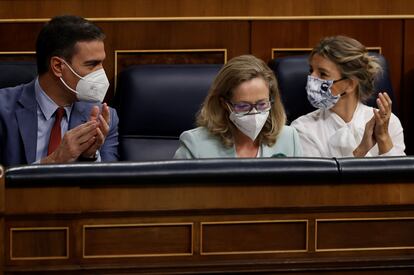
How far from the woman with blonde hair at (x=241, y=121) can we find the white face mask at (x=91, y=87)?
6.6 inches

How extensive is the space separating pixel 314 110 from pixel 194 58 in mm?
259

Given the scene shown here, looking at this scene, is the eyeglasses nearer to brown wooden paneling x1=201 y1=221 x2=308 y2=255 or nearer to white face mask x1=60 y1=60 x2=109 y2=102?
white face mask x1=60 y1=60 x2=109 y2=102

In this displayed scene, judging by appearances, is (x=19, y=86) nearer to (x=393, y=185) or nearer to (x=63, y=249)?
(x=63, y=249)

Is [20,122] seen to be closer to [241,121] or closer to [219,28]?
[241,121]

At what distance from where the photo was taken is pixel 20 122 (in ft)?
4.93

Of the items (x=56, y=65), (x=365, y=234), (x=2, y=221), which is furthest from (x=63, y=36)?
(x=365, y=234)

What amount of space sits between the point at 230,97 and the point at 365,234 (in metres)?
0.40

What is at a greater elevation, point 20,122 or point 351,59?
point 351,59

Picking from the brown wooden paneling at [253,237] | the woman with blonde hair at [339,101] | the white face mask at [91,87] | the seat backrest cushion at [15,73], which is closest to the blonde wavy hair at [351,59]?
the woman with blonde hair at [339,101]

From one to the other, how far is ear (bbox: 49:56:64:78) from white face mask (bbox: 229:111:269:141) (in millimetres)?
297

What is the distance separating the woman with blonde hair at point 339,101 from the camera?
1638 mm

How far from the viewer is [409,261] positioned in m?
1.15

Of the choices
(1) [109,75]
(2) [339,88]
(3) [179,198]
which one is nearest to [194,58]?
(1) [109,75]

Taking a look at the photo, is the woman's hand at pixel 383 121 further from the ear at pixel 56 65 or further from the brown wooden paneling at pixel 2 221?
the brown wooden paneling at pixel 2 221
